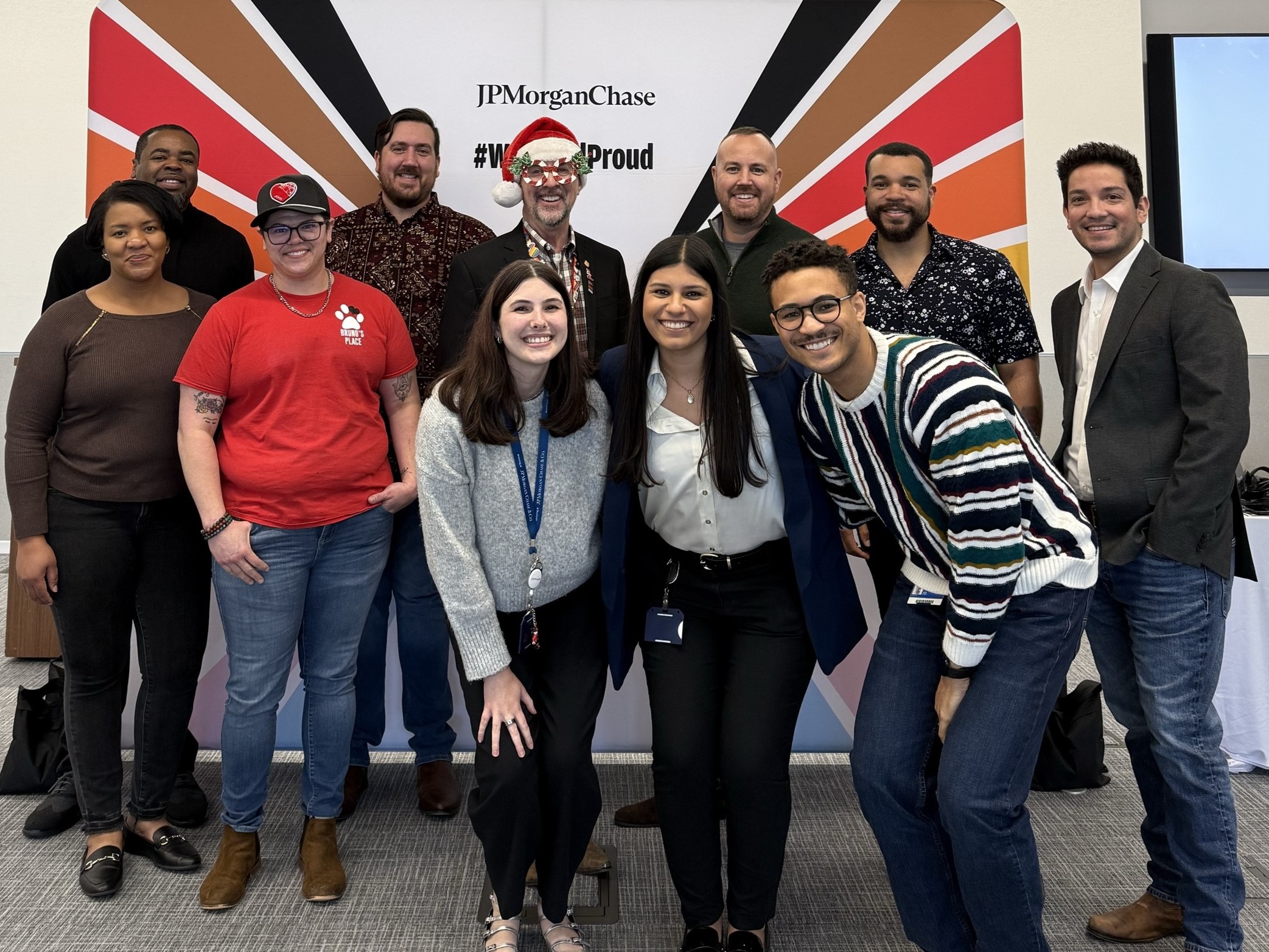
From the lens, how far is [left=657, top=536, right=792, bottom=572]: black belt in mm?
2021

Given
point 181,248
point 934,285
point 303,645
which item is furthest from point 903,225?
point 181,248

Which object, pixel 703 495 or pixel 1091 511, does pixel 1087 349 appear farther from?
pixel 703 495

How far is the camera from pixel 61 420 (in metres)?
2.36

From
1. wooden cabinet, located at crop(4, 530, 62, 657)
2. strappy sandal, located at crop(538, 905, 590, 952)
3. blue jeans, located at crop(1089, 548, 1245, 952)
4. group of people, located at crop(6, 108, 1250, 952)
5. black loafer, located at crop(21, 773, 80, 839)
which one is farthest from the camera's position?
wooden cabinet, located at crop(4, 530, 62, 657)

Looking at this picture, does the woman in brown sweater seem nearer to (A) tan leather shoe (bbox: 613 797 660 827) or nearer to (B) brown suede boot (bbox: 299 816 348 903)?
(B) brown suede boot (bbox: 299 816 348 903)

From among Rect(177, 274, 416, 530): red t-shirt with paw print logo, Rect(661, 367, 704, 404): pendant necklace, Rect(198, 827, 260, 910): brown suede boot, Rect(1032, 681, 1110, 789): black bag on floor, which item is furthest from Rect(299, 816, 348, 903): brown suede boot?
Rect(1032, 681, 1110, 789): black bag on floor

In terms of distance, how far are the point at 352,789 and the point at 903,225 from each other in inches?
87.7

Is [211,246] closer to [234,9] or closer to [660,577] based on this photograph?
[234,9]

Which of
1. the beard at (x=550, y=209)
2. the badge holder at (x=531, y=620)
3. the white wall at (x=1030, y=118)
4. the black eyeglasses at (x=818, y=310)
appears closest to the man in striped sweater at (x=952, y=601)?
the black eyeglasses at (x=818, y=310)

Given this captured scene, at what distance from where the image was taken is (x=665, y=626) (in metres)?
2.03

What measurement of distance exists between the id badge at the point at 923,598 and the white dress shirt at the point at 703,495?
0.30 metres

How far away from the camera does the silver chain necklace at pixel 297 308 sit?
2.30 m

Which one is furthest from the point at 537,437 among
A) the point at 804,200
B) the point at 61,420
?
the point at 804,200

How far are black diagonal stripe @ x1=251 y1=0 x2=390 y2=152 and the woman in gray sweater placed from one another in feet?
6.53
